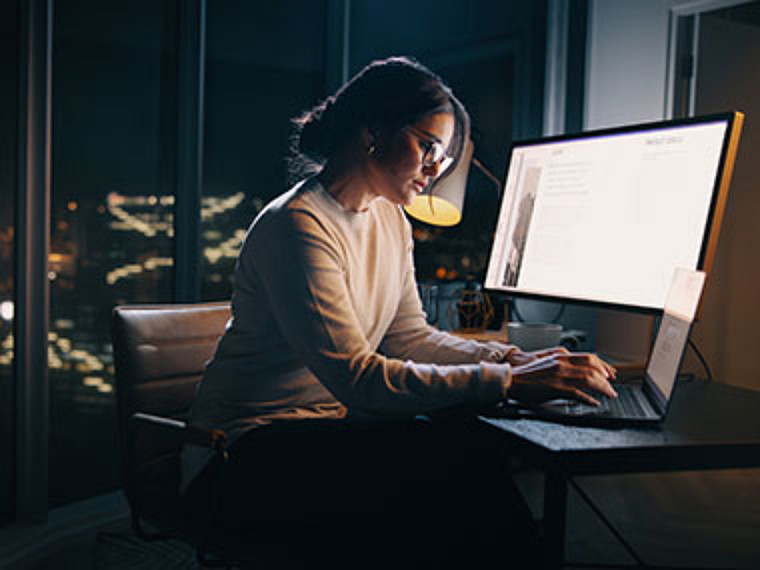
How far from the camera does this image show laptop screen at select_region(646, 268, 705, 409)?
112 centimetres

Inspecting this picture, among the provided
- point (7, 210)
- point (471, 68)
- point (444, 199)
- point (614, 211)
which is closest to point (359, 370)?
point (614, 211)

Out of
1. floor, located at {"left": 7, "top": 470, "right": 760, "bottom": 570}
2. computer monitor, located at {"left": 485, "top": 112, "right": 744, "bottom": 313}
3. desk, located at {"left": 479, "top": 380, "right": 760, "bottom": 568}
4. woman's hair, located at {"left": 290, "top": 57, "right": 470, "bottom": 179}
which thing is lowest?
floor, located at {"left": 7, "top": 470, "right": 760, "bottom": 570}

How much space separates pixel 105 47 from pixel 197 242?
72cm

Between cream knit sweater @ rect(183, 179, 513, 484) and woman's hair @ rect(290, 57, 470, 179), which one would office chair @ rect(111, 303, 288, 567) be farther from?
woman's hair @ rect(290, 57, 470, 179)

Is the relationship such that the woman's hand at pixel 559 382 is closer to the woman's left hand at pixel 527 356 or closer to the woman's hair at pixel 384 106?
the woman's left hand at pixel 527 356

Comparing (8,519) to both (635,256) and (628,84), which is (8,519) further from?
(628,84)

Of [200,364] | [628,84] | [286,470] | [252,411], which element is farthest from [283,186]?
[286,470]

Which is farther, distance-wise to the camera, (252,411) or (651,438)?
(252,411)

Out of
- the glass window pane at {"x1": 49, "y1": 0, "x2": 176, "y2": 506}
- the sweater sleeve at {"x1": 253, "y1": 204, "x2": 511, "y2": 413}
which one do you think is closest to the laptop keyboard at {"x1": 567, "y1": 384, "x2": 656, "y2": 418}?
the sweater sleeve at {"x1": 253, "y1": 204, "x2": 511, "y2": 413}

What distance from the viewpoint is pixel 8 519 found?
2.28 m

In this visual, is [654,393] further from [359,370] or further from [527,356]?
[359,370]

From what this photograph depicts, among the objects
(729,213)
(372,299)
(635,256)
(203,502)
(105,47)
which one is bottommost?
(203,502)

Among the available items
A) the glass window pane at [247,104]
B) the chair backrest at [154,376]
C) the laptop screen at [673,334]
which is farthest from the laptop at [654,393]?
the glass window pane at [247,104]

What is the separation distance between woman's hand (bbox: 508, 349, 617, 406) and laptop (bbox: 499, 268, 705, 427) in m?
0.02
